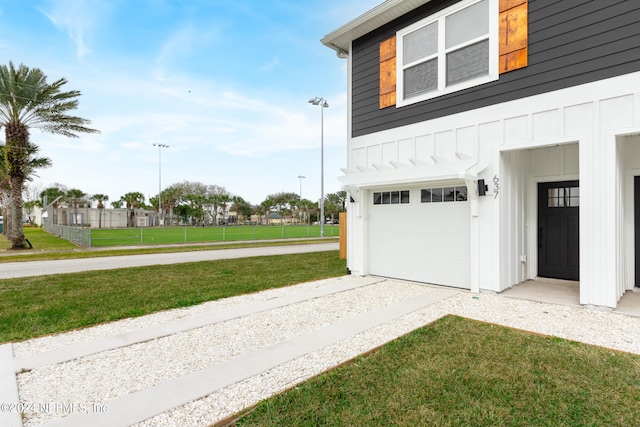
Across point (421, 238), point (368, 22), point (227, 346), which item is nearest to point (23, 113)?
point (368, 22)

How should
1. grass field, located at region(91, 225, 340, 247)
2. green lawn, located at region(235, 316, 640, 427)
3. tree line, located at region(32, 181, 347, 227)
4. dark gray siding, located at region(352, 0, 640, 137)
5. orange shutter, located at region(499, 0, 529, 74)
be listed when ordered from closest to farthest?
green lawn, located at region(235, 316, 640, 427), dark gray siding, located at region(352, 0, 640, 137), orange shutter, located at region(499, 0, 529, 74), grass field, located at region(91, 225, 340, 247), tree line, located at region(32, 181, 347, 227)

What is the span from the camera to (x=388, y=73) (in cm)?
714

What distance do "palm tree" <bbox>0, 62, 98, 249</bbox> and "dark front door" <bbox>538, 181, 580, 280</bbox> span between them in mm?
18663

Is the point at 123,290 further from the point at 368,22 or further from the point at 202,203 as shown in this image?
the point at 202,203

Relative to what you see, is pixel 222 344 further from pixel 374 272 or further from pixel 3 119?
pixel 3 119

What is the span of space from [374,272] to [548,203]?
3.92 metres

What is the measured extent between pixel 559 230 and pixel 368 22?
604 cm

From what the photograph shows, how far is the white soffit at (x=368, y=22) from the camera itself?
6.57 m

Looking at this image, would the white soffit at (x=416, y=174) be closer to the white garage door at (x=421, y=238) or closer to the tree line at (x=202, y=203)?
the white garage door at (x=421, y=238)

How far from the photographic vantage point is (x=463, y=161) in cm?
576

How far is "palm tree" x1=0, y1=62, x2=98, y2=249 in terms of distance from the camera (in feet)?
44.7

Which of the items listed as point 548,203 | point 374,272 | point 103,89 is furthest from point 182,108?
point 548,203

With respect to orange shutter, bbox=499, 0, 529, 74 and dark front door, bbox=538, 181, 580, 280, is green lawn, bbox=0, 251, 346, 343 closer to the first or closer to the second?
dark front door, bbox=538, 181, 580, 280

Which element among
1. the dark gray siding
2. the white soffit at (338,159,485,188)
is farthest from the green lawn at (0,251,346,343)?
the dark gray siding
